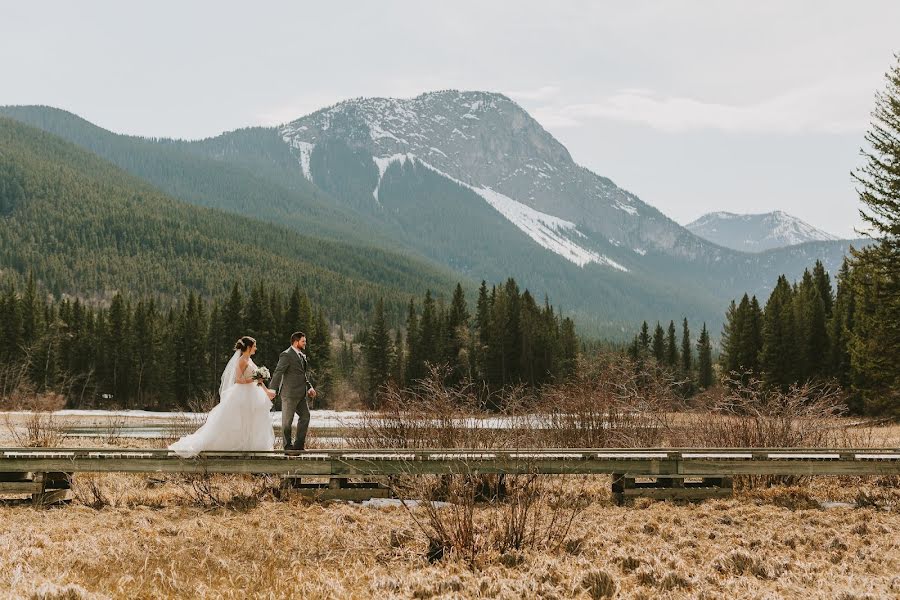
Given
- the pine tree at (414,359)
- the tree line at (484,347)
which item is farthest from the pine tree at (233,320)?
the pine tree at (414,359)

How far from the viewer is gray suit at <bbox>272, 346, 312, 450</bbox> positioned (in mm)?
13117

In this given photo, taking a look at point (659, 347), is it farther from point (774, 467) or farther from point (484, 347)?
point (774, 467)

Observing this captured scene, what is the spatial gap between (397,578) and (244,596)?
1.42m

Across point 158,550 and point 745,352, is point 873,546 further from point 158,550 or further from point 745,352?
point 745,352

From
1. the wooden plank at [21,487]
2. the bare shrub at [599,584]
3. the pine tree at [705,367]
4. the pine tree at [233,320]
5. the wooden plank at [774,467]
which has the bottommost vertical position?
the pine tree at [705,367]

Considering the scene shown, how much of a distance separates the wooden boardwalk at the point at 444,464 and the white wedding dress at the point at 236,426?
9.9 inches

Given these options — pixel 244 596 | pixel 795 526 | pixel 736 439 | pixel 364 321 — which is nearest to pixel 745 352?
pixel 736 439

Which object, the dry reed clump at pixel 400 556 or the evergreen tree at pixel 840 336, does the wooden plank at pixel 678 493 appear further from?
the evergreen tree at pixel 840 336

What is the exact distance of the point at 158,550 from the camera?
8.95m

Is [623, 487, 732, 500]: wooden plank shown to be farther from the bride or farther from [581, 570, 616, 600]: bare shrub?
the bride

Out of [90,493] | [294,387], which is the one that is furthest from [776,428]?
[90,493]

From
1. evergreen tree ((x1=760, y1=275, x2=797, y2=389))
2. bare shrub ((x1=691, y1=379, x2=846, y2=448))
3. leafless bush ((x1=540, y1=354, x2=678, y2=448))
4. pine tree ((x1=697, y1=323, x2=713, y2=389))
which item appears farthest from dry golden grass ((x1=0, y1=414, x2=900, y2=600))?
pine tree ((x1=697, y1=323, x2=713, y2=389))

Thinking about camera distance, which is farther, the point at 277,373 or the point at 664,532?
the point at 277,373

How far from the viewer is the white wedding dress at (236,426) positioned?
39.7 feet
